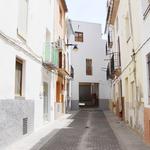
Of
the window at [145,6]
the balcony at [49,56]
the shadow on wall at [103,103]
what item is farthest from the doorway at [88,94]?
the window at [145,6]

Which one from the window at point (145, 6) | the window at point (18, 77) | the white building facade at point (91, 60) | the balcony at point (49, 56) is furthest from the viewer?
the white building facade at point (91, 60)

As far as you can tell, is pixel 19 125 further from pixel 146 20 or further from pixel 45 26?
pixel 45 26

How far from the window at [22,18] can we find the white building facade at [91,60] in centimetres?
2230

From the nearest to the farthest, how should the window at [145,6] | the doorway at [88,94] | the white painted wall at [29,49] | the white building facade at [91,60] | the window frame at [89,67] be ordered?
the white painted wall at [29,49] → the window at [145,6] → the white building facade at [91,60] → the window frame at [89,67] → the doorway at [88,94]

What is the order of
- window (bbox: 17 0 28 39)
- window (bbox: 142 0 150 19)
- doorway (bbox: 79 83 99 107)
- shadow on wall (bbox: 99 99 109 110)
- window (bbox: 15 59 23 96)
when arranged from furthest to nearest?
doorway (bbox: 79 83 99 107)
shadow on wall (bbox: 99 99 109 110)
window (bbox: 17 0 28 39)
window (bbox: 15 59 23 96)
window (bbox: 142 0 150 19)

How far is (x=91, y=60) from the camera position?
3425cm

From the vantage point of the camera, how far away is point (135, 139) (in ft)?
33.3

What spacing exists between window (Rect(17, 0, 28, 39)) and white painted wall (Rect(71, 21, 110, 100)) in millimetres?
22559

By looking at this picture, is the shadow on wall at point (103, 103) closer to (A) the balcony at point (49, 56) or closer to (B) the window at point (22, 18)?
(A) the balcony at point (49, 56)

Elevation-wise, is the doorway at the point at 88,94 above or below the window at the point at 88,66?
below

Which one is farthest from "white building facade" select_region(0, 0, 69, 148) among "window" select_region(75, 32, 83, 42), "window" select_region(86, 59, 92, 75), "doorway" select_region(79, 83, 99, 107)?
"doorway" select_region(79, 83, 99, 107)

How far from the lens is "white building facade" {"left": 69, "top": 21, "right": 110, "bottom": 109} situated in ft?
110

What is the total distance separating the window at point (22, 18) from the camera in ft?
33.0

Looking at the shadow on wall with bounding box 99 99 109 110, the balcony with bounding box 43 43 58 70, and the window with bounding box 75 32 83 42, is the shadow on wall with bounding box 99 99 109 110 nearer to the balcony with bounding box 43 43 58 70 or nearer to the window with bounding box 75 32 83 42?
the window with bounding box 75 32 83 42
